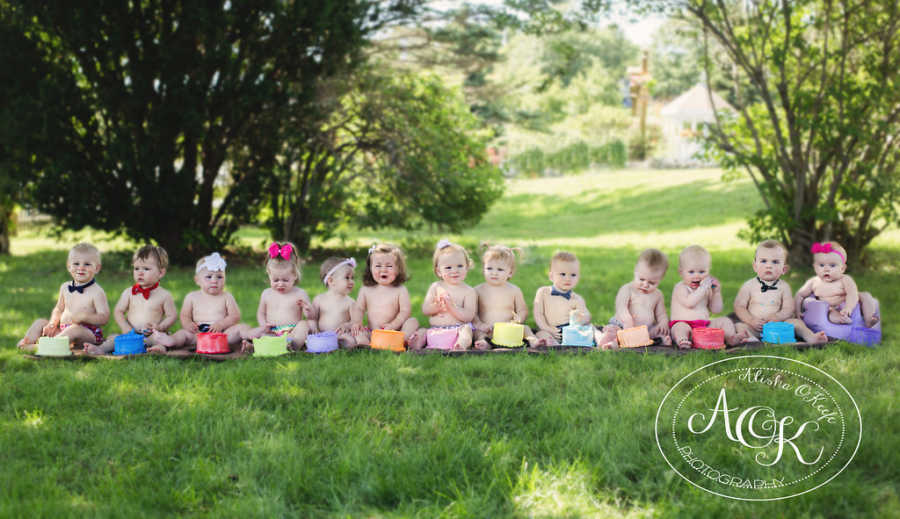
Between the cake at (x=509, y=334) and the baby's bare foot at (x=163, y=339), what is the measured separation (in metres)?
2.46

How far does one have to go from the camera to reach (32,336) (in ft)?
18.3

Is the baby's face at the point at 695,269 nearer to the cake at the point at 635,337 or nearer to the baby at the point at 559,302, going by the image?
the cake at the point at 635,337

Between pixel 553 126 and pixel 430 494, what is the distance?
3654 cm

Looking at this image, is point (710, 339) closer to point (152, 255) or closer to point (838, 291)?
point (838, 291)

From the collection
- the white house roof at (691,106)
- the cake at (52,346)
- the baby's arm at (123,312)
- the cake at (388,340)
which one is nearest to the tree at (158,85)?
the baby's arm at (123,312)

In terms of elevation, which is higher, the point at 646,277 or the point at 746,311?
the point at 646,277

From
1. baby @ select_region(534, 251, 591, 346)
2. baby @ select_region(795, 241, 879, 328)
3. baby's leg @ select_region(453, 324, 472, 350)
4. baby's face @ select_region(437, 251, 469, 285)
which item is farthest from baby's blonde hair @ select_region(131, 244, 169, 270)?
baby @ select_region(795, 241, 879, 328)

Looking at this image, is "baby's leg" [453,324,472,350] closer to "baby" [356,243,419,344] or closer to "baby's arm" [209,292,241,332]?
"baby" [356,243,419,344]

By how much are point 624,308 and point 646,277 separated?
0.29 m

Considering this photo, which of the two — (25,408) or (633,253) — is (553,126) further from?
(25,408)

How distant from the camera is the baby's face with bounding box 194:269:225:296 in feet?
18.3

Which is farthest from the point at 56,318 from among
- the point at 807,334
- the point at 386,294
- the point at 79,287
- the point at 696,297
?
the point at 807,334

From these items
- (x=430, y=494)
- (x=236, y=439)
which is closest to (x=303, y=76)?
(x=236, y=439)

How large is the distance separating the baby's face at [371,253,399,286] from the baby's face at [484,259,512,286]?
73cm
